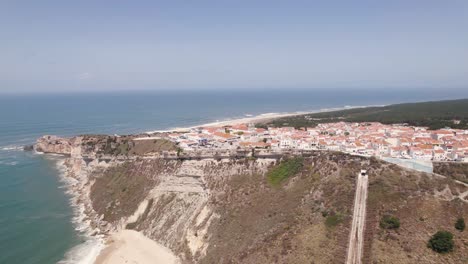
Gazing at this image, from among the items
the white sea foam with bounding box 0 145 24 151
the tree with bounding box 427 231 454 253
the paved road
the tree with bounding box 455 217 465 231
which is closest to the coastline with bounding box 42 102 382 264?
the paved road

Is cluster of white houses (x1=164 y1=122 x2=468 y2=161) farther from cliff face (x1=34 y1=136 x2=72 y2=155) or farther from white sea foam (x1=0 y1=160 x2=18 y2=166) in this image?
white sea foam (x1=0 y1=160 x2=18 y2=166)

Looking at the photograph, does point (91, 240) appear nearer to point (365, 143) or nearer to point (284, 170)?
point (284, 170)

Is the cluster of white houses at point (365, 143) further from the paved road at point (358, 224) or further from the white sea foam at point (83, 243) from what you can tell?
the white sea foam at point (83, 243)

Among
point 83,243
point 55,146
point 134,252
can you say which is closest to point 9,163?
point 55,146

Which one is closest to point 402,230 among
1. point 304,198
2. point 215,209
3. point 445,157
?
point 304,198

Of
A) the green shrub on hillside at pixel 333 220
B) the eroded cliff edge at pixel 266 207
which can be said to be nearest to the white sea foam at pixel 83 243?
the eroded cliff edge at pixel 266 207
